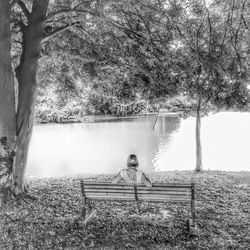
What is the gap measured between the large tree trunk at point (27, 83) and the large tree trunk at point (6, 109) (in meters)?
0.30

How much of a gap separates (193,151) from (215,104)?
1358 centimetres

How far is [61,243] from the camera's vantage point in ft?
16.5

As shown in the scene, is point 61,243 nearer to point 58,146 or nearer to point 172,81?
point 172,81

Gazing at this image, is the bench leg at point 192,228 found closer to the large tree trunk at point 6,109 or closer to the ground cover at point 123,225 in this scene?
the ground cover at point 123,225

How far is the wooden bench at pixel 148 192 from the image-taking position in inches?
212

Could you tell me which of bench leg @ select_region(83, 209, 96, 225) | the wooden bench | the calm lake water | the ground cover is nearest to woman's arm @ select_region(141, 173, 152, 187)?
the wooden bench

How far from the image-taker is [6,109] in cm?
680

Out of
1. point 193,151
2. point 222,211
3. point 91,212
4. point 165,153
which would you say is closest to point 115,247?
point 91,212

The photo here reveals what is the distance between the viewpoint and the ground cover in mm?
4992

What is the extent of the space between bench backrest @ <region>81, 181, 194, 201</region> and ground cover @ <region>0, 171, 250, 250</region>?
0.55m

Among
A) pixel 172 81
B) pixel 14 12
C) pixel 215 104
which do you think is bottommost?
pixel 215 104

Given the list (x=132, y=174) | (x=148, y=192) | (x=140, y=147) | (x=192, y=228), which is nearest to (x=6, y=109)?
(x=132, y=174)

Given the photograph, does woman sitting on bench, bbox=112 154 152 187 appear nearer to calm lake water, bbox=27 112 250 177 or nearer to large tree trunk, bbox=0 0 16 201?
large tree trunk, bbox=0 0 16 201

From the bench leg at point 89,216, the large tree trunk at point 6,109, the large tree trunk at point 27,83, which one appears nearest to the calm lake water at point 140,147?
the large tree trunk at point 27,83
